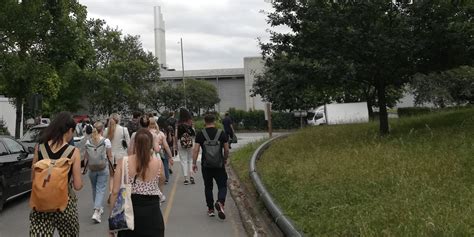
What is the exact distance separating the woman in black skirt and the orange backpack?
0.44 meters

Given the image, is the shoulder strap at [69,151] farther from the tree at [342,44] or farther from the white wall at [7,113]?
the white wall at [7,113]

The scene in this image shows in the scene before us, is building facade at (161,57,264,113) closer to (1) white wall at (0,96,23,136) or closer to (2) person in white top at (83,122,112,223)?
(1) white wall at (0,96,23,136)

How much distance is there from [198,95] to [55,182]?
174 ft

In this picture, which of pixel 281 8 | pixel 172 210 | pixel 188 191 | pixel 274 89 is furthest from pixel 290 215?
pixel 281 8

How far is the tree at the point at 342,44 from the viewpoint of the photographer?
14.2 m

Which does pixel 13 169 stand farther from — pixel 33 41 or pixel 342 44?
pixel 342 44

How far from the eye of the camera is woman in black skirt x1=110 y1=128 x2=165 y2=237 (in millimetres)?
4645

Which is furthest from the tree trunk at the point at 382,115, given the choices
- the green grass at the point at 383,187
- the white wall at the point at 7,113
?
the white wall at the point at 7,113

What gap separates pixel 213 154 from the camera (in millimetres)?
8211

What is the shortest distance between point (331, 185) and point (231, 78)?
60.8 metres

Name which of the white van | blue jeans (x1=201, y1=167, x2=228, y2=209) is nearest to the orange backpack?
blue jeans (x1=201, y1=167, x2=228, y2=209)

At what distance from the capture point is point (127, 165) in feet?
15.7

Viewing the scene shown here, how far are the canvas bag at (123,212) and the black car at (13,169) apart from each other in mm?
5411

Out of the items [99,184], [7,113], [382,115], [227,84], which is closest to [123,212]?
[99,184]
